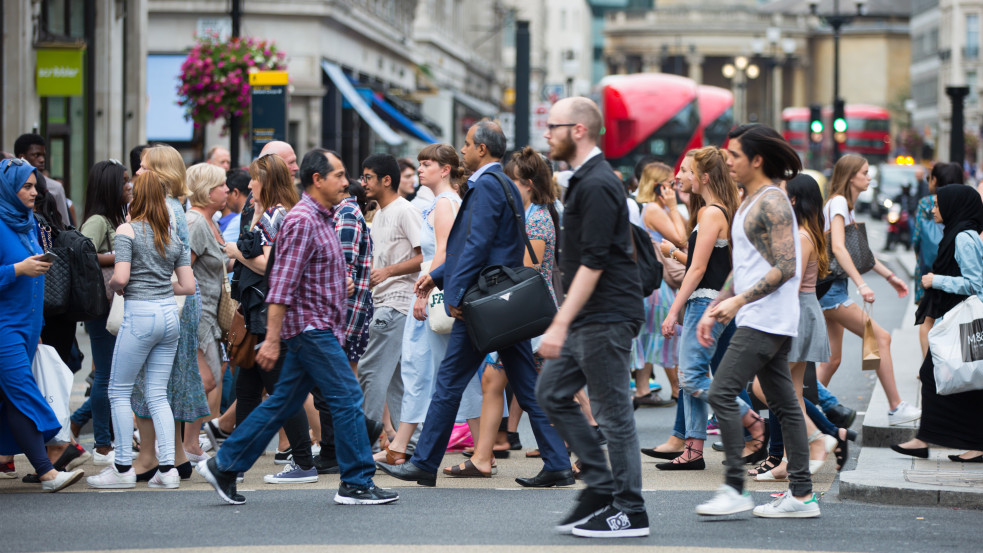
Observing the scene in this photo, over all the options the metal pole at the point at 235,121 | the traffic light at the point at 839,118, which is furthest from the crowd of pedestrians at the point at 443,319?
the traffic light at the point at 839,118

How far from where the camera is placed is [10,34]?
17.5 metres

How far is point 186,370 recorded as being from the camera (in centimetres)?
782

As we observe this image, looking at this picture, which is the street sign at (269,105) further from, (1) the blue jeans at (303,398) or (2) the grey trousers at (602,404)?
(2) the grey trousers at (602,404)

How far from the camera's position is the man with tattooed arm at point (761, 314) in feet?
20.9

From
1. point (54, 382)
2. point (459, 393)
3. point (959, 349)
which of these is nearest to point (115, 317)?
point (54, 382)

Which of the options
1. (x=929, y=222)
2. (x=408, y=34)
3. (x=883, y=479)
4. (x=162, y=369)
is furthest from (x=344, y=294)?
(x=408, y=34)

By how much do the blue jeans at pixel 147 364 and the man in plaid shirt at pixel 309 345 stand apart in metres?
0.81

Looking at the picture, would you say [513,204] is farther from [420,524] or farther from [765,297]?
[420,524]

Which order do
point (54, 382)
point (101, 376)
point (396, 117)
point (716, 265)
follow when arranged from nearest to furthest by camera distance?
point (54, 382), point (716, 265), point (101, 376), point (396, 117)

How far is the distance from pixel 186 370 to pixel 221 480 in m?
1.14

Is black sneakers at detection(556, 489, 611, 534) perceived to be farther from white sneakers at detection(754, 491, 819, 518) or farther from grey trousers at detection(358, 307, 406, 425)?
grey trousers at detection(358, 307, 406, 425)

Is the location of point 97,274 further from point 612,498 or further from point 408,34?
point 408,34

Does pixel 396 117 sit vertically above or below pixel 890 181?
above

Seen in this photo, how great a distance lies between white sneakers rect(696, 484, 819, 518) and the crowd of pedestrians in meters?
0.01
